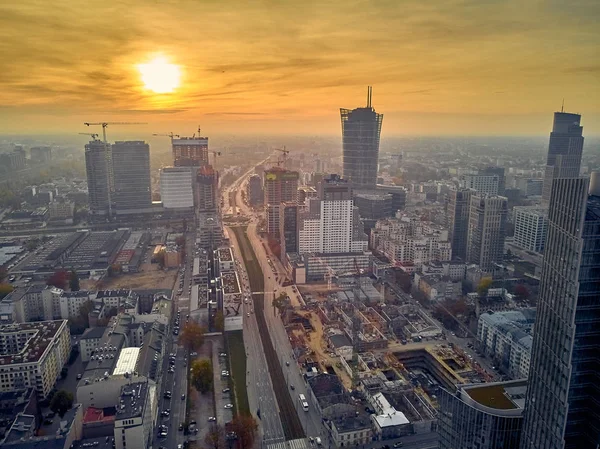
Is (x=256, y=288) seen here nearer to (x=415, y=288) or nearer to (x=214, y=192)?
(x=415, y=288)


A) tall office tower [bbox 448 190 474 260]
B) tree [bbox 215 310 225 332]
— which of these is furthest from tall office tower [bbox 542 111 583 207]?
tree [bbox 215 310 225 332]

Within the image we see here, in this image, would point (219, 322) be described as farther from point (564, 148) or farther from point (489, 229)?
point (564, 148)

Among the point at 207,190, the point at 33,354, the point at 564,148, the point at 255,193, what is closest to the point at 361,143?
the point at 255,193

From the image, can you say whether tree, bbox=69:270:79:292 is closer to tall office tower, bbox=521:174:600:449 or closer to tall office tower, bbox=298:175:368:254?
tall office tower, bbox=298:175:368:254

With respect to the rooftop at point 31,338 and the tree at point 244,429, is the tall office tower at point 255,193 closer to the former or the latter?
the rooftop at point 31,338

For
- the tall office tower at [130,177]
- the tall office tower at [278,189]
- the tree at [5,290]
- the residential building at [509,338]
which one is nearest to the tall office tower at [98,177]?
the tall office tower at [130,177]

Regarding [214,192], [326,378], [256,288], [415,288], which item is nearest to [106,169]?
[214,192]
